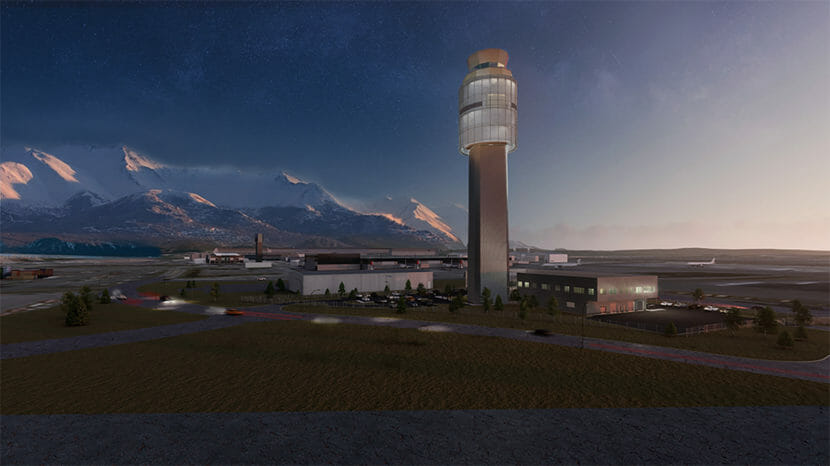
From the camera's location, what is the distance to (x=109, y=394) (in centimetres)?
2159

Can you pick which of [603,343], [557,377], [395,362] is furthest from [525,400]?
[603,343]

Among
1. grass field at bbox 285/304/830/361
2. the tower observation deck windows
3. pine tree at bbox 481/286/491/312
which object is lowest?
grass field at bbox 285/304/830/361

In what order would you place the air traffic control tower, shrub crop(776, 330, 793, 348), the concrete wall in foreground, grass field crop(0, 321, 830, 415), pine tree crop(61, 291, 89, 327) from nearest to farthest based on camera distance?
1. grass field crop(0, 321, 830, 415)
2. shrub crop(776, 330, 793, 348)
3. pine tree crop(61, 291, 89, 327)
4. the air traffic control tower
5. the concrete wall in foreground

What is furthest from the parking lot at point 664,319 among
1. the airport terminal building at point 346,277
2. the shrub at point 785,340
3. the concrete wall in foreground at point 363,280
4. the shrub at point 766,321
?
the airport terminal building at point 346,277

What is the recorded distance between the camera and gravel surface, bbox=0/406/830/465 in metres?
15.3

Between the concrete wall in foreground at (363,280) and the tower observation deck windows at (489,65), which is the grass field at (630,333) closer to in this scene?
the concrete wall in foreground at (363,280)

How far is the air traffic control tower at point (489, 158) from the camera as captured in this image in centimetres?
6238

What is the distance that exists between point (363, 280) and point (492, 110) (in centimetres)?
4552

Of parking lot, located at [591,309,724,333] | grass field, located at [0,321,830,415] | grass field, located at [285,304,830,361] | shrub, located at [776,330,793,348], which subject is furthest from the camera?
parking lot, located at [591,309,724,333]

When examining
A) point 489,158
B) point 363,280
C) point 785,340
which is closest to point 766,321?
point 785,340

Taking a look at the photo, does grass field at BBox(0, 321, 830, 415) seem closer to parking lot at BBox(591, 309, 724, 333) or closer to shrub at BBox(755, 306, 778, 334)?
parking lot at BBox(591, 309, 724, 333)

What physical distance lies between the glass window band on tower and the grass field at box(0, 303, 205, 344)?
185 ft

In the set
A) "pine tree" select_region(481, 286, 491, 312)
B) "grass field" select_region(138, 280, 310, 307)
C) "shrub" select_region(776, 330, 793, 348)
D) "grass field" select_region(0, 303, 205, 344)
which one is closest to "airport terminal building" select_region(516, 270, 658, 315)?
"pine tree" select_region(481, 286, 491, 312)

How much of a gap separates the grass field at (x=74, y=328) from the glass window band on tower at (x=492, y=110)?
185 feet
